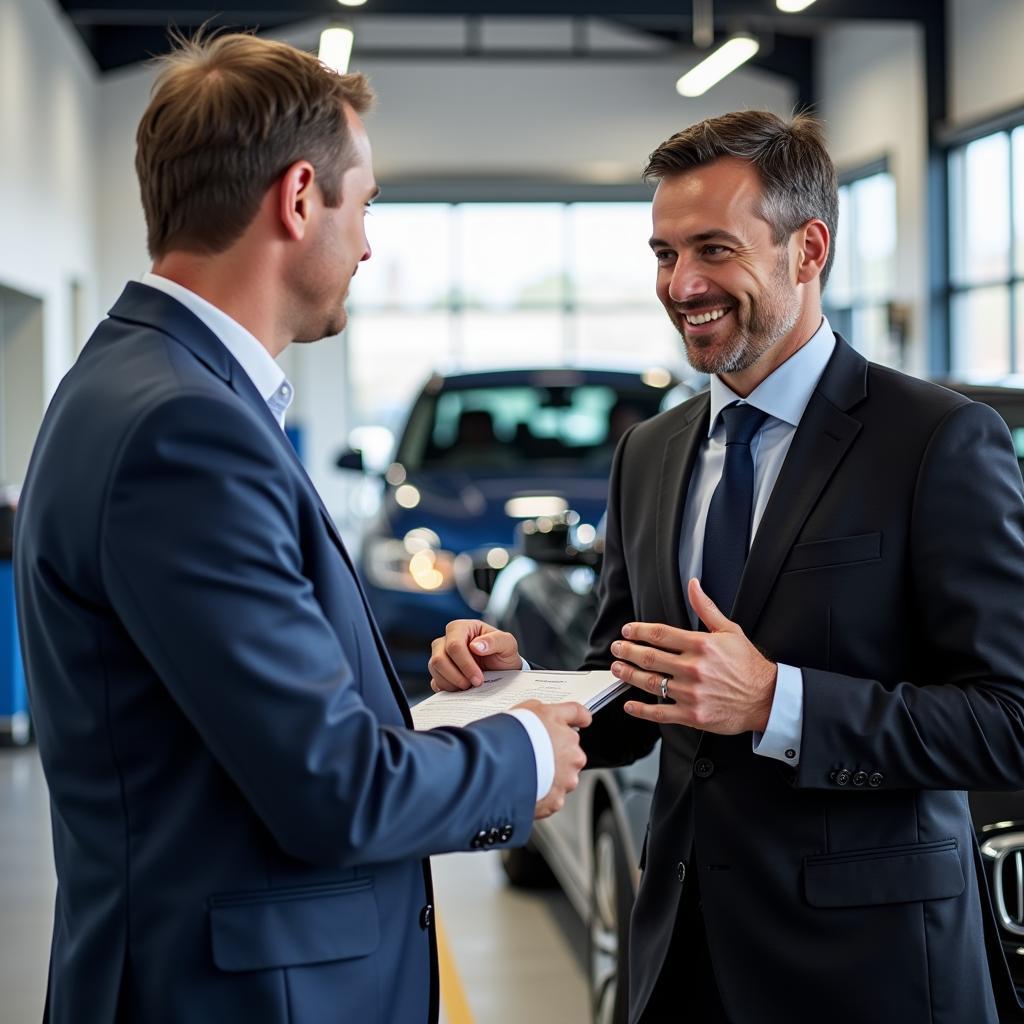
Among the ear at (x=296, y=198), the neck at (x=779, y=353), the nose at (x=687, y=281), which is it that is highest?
the ear at (x=296, y=198)

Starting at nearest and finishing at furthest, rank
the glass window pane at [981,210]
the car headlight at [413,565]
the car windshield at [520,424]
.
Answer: the car headlight at [413,565]
the car windshield at [520,424]
the glass window pane at [981,210]

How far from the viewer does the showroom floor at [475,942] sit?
391 centimetres

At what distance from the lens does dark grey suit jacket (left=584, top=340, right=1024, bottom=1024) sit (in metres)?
1.79

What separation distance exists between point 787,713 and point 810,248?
26.9 inches

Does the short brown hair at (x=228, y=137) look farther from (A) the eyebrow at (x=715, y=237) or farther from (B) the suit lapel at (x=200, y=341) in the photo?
(A) the eyebrow at (x=715, y=237)

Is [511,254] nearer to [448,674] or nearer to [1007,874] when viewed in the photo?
[1007,874]

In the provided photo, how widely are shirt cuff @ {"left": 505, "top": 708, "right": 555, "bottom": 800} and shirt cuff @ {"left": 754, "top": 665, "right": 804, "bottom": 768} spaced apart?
13.1 inches

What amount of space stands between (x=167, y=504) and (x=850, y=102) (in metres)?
16.3

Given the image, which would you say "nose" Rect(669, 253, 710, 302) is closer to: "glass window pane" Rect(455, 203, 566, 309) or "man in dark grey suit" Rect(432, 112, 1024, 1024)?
"man in dark grey suit" Rect(432, 112, 1024, 1024)

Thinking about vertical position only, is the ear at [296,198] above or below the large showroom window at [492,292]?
below

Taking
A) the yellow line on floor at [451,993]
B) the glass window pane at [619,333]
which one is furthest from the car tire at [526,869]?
the glass window pane at [619,333]

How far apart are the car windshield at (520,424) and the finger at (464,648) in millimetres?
5695

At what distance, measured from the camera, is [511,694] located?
1.88 metres

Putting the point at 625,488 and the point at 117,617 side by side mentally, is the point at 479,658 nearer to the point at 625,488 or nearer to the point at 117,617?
the point at 625,488
